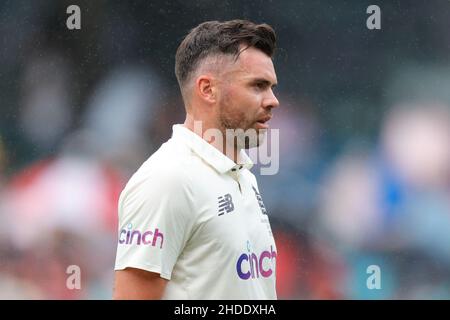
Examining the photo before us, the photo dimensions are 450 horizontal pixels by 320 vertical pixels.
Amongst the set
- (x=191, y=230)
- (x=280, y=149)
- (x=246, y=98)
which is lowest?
(x=191, y=230)

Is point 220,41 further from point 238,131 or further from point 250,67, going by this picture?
point 238,131

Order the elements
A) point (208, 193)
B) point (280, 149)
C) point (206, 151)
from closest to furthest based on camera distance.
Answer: point (208, 193), point (206, 151), point (280, 149)

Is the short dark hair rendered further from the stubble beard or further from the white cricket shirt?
the white cricket shirt

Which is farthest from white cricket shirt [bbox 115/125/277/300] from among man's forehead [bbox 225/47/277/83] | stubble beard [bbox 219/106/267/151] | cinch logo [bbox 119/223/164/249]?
man's forehead [bbox 225/47/277/83]

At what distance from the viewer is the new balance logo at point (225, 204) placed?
2.12m

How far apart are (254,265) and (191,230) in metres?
0.26

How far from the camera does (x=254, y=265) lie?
7.13ft

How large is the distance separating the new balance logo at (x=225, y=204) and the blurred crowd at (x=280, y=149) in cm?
342

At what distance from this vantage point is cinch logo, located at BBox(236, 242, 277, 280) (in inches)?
83.0

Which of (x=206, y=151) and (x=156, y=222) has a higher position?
(x=206, y=151)

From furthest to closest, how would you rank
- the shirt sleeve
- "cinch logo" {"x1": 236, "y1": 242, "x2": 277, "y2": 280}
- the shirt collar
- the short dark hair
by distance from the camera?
the short dark hair, the shirt collar, "cinch logo" {"x1": 236, "y1": 242, "x2": 277, "y2": 280}, the shirt sleeve

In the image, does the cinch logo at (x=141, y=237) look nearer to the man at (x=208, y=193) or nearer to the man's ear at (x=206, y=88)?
the man at (x=208, y=193)

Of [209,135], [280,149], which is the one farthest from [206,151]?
[280,149]
